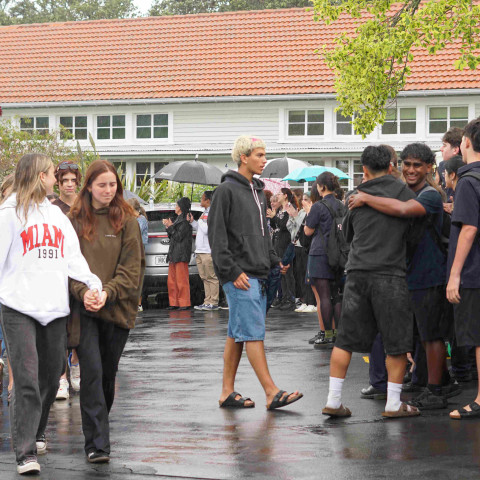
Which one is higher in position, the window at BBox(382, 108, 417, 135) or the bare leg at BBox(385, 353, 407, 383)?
the window at BBox(382, 108, 417, 135)

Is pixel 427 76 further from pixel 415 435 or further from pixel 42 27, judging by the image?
pixel 415 435

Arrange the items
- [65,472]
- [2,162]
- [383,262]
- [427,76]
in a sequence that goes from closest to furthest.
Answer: [65,472] < [383,262] < [2,162] < [427,76]

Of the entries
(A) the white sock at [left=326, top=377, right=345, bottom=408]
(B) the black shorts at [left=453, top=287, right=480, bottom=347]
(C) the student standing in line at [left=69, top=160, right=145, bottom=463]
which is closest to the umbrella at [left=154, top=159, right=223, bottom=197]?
(A) the white sock at [left=326, top=377, right=345, bottom=408]

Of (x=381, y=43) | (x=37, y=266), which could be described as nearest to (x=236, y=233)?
(x=37, y=266)

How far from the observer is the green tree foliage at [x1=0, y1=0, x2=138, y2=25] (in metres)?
68.7

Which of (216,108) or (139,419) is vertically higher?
(216,108)

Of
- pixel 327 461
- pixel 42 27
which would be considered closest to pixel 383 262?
pixel 327 461

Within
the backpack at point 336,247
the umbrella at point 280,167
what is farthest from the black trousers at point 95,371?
the umbrella at point 280,167

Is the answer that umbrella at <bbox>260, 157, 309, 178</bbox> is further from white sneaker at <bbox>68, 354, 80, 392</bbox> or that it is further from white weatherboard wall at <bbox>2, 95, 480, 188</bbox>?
white sneaker at <bbox>68, 354, 80, 392</bbox>

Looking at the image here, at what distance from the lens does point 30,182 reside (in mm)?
6637

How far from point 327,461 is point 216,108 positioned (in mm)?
28521

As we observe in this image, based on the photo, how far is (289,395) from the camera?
27.5ft

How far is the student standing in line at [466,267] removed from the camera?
7793 millimetres

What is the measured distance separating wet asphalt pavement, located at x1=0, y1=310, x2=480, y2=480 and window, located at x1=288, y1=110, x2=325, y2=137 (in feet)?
75.4
